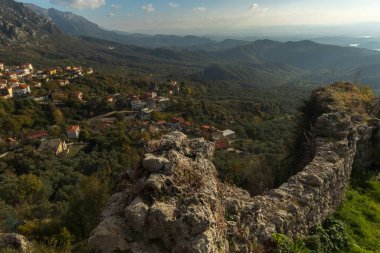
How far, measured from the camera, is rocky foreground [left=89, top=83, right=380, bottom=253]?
5137 millimetres

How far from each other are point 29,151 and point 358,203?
46319 millimetres

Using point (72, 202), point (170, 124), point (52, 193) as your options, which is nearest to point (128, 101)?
point (170, 124)

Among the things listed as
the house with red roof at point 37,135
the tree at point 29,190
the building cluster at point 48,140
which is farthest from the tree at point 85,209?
the house with red roof at point 37,135

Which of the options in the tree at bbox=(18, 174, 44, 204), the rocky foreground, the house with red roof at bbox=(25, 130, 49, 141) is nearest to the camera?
the rocky foreground

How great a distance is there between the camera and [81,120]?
71.3 m

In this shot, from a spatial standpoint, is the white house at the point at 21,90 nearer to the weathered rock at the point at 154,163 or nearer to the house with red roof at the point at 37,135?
the house with red roof at the point at 37,135

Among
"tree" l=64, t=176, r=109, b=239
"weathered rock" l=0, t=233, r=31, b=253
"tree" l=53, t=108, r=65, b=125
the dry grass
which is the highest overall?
the dry grass

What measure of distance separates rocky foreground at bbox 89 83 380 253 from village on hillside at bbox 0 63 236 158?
34.5 m

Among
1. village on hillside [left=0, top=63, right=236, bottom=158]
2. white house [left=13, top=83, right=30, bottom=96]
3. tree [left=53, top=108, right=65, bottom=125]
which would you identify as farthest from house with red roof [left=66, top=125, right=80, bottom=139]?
white house [left=13, top=83, right=30, bottom=96]

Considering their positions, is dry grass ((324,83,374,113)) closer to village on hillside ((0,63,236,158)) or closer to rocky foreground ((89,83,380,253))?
rocky foreground ((89,83,380,253))

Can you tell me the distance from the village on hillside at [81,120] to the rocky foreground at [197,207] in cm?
3447

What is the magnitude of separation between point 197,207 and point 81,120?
70.3 m

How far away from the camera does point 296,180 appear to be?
899cm

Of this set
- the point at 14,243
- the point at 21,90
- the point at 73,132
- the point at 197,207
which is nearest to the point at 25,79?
the point at 21,90
